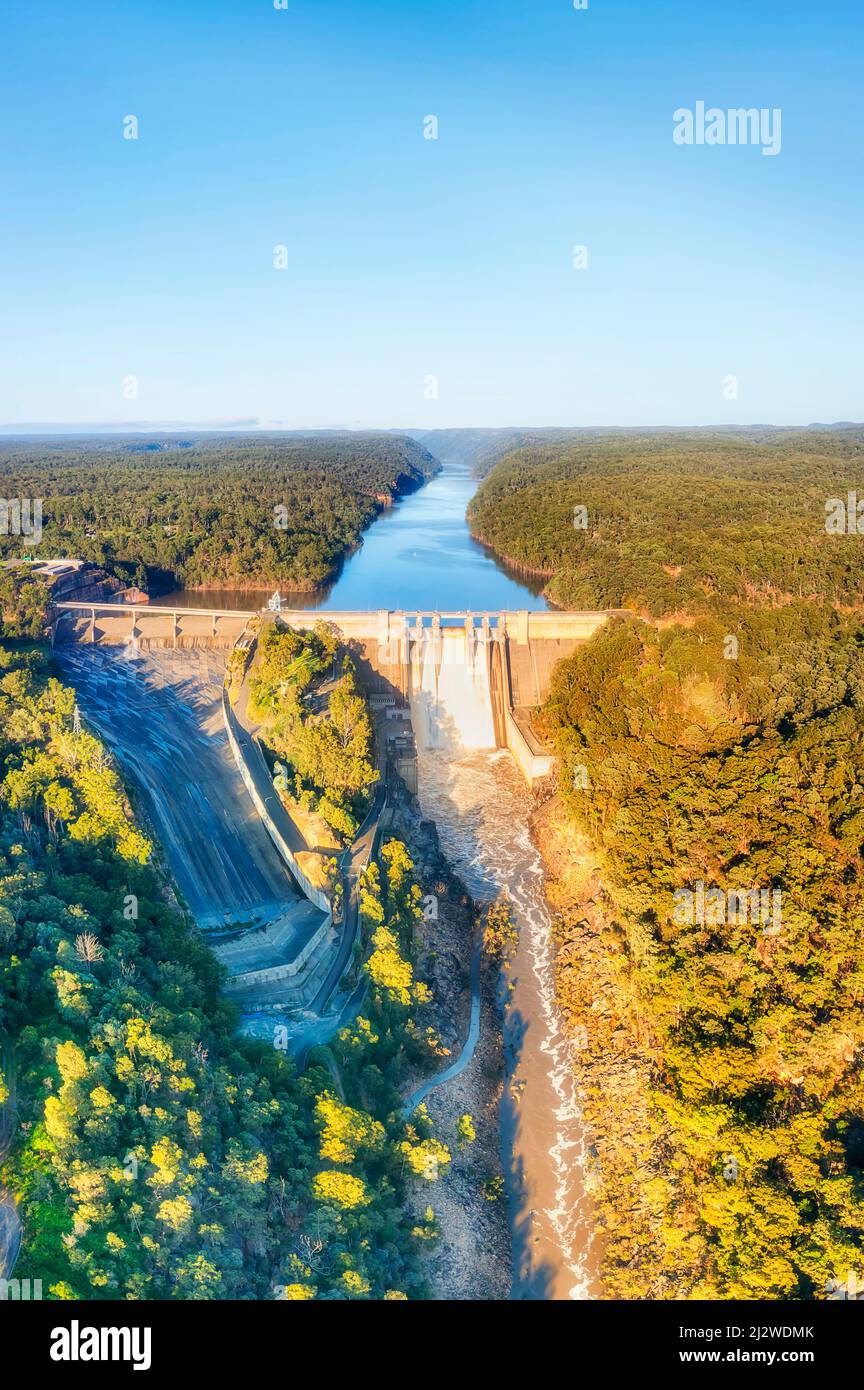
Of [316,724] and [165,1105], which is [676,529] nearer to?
[316,724]

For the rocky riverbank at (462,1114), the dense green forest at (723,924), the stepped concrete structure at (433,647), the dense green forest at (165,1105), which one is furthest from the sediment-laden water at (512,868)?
the dense green forest at (165,1105)

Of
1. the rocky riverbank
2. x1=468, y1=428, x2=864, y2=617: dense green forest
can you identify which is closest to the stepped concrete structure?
x1=468, y1=428, x2=864, y2=617: dense green forest

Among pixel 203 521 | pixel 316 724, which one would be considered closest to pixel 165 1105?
pixel 316 724

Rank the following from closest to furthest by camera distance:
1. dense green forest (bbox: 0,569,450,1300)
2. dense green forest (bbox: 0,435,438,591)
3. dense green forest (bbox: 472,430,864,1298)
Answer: dense green forest (bbox: 0,569,450,1300), dense green forest (bbox: 472,430,864,1298), dense green forest (bbox: 0,435,438,591)

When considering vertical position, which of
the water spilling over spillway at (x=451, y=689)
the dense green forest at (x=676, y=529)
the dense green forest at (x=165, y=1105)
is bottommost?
the dense green forest at (x=165, y=1105)

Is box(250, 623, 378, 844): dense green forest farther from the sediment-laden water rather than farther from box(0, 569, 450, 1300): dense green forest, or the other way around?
box(0, 569, 450, 1300): dense green forest

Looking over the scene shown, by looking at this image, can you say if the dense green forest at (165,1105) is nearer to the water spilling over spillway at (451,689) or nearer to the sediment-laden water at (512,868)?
the sediment-laden water at (512,868)
